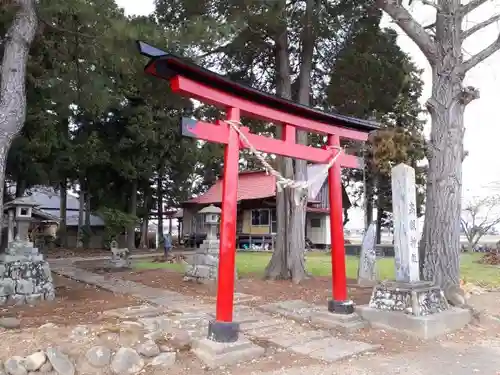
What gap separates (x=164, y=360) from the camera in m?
5.03

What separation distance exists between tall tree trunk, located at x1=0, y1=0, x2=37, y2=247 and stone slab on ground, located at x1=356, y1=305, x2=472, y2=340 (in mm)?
6601

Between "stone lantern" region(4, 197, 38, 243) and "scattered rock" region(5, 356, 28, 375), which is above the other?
"stone lantern" region(4, 197, 38, 243)

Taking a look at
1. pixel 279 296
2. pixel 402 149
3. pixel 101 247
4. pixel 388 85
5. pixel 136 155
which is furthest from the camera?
pixel 101 247

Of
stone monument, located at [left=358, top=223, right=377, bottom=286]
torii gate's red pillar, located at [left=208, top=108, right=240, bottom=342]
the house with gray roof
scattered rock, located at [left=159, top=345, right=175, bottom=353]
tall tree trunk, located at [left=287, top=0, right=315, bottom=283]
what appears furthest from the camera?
the house with gray roof

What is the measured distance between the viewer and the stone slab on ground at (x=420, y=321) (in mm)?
6491

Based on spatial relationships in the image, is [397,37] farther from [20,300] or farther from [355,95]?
[20,300]

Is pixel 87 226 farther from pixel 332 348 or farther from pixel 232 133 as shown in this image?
pixel 332 348

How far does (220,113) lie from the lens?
41.3ft

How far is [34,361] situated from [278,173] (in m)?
3.81

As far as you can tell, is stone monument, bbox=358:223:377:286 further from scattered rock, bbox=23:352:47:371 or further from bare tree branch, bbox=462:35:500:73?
scattered rock, bbox=23:352:47:371

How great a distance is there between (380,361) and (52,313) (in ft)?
19.0

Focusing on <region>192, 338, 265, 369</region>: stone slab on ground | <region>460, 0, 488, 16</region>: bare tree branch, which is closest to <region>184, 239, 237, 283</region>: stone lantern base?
<region>192, 338, 265, 369</region>: stone slab on ground

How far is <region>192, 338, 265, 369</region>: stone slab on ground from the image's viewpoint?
5.11 meters

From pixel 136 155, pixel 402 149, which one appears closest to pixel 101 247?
pixel 136 155
